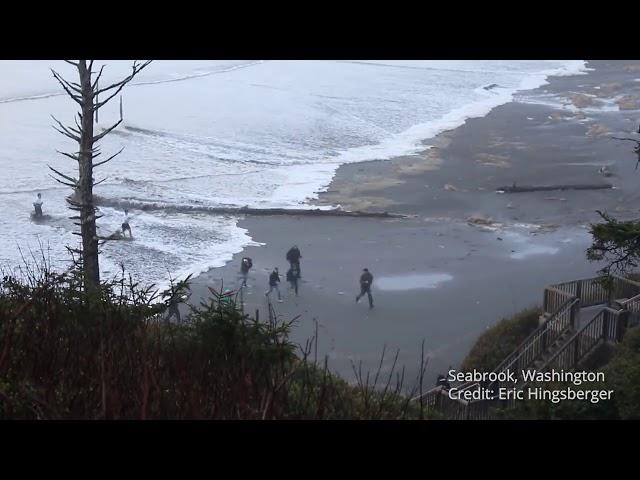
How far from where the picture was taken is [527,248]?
15.3 metres

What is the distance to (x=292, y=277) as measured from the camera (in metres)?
13.5

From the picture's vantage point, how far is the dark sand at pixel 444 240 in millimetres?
11773

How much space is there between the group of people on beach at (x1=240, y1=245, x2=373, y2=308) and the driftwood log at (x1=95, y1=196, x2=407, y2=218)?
354cm

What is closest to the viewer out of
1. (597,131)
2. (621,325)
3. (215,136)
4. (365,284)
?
(621,325)

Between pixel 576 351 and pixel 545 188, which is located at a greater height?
pixel 545 188

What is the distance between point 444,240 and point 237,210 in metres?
5.34

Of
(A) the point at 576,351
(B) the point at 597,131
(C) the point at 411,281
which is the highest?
(B) the point at 597,131

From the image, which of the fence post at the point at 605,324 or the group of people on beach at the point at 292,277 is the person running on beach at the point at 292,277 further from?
the fence post at the point at 605,324

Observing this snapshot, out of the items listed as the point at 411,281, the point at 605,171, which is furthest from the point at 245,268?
the point at 605,171

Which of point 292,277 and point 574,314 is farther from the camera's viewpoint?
point 292,277

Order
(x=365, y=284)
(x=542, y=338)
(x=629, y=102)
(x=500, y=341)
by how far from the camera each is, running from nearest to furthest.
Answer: (x=542, y=338) < (x=500, y=341) < (x=365, y=284) < (x=629, y=102)

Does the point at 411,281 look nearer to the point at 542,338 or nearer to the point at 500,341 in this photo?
the point at 500,341

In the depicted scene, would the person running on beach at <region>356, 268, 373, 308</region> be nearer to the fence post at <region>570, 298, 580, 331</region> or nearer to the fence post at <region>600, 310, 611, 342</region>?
the fence post at <region>570, 298, 580, 331</region>
